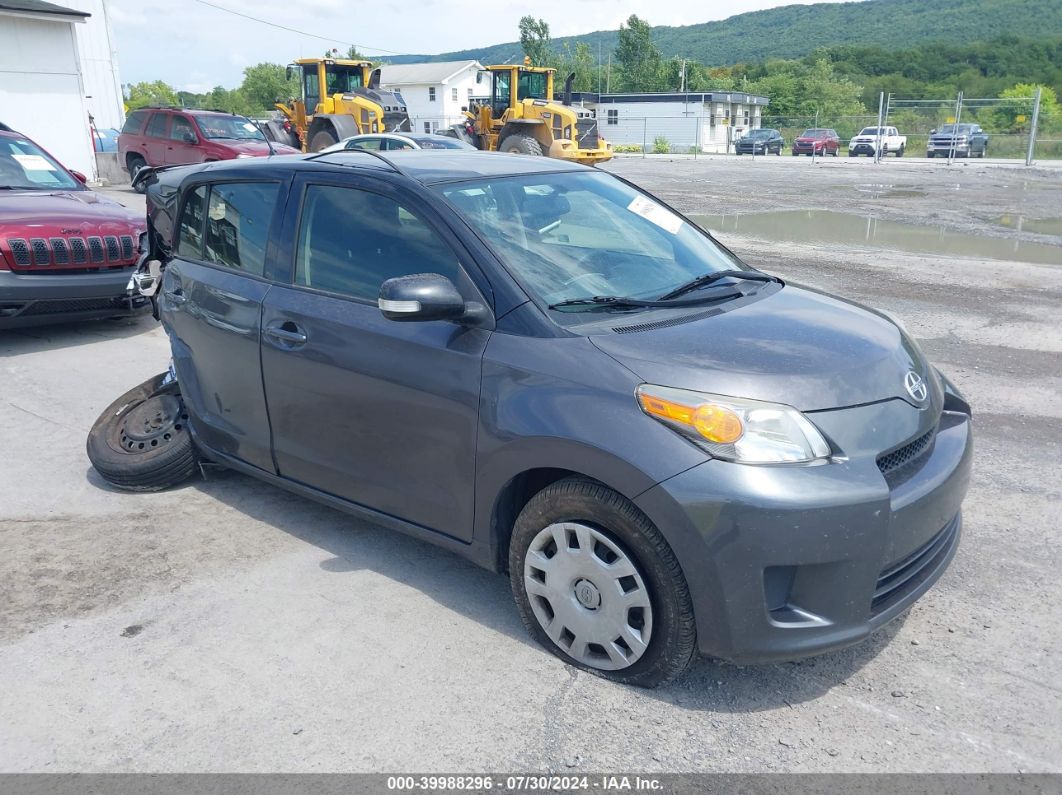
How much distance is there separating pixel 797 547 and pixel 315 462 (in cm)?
215

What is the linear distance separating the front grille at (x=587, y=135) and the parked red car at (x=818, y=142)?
2071 cm

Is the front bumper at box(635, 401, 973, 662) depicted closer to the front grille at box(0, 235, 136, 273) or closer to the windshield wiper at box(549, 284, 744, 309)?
the windshield wiper at box(549, 284, 744, 309)

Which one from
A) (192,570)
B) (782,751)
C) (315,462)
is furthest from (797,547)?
(192,570)

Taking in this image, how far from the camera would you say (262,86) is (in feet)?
368

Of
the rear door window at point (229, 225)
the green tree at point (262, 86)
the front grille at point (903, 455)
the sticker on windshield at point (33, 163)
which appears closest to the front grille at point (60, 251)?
the sticker on windshield at point (33, 163)

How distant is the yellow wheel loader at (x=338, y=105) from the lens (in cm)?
2512

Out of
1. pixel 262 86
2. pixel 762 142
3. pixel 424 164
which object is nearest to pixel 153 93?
pixel 262 86

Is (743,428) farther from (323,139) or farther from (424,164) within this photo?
(323,139)

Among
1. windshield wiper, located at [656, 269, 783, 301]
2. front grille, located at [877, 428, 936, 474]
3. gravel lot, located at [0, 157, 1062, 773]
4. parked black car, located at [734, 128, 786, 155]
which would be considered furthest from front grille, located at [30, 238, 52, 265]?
parked black car, located at [734, 128, 786, 155]

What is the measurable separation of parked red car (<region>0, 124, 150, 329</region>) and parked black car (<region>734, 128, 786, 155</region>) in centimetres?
4433

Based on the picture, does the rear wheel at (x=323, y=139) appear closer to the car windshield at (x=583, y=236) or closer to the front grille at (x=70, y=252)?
the front grille at (x=70, y=252)

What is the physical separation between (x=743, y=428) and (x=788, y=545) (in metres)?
0.38

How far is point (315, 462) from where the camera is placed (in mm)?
3957

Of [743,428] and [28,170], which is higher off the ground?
[28,170]
